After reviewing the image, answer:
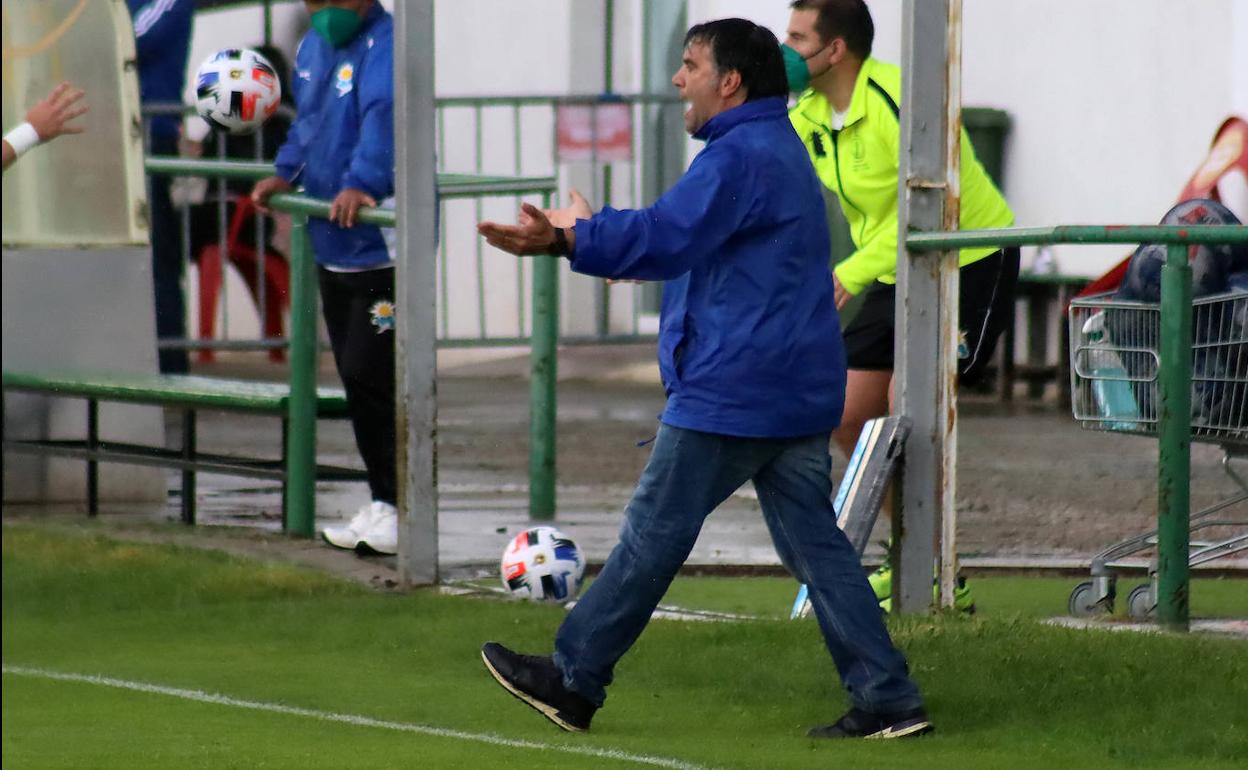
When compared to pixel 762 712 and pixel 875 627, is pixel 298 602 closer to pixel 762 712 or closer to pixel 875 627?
pixel 762 712

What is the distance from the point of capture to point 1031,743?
433 cm

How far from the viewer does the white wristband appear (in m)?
1.30

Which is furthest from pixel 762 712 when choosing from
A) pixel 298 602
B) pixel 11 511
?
pixel 11 511

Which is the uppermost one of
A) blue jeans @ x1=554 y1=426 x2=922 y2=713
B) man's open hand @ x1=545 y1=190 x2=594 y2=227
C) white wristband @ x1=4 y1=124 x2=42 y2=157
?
white wristband @ x1=4 y1=124 x2=42 y2=157

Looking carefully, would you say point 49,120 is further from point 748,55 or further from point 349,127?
point 349,127

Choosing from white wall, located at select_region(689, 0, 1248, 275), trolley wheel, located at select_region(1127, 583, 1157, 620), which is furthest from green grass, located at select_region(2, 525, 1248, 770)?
white wall, located at select_region(689, 0, 1248, 275)

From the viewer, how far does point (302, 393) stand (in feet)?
24.0

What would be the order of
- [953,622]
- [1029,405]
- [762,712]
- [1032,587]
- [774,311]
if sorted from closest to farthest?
1. [774,311]
2. [762,712]
3. [953,622]
4. [1032,587]
5. [1029,405]

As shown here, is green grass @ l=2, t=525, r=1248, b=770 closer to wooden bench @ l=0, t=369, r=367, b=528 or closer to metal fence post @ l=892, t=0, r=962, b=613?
metal fence post @ l=892, t=0, r=962, b=613

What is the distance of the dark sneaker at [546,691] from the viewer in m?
4.50

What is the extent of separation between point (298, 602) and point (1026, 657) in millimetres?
2334

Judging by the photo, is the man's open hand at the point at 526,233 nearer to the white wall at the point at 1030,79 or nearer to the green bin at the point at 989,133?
the white wall at the point at 1030,79

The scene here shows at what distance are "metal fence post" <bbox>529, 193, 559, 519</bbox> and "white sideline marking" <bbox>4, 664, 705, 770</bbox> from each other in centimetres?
283

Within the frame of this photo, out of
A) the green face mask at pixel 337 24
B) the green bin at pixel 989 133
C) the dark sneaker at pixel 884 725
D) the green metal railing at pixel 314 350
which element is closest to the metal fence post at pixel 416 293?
the green metal railing at pixel 314 350
